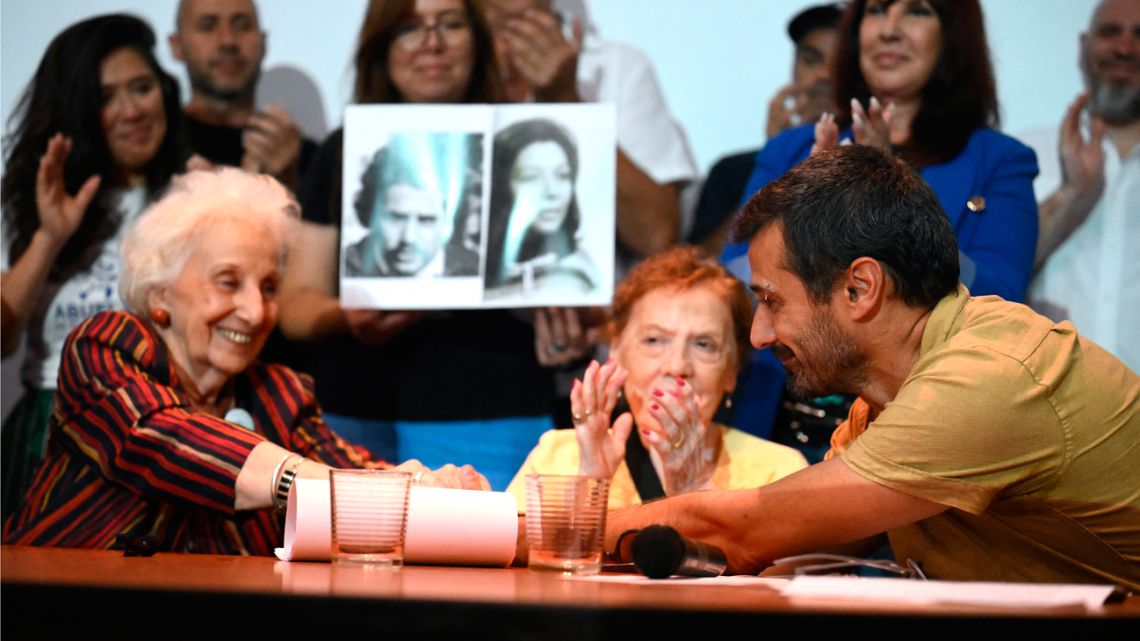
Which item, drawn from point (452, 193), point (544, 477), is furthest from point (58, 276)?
point (544, 477)

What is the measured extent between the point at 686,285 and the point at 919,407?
57.4 inches

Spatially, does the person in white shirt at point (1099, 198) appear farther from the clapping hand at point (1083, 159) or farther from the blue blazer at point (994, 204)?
the blue blazer at point (994, 204)

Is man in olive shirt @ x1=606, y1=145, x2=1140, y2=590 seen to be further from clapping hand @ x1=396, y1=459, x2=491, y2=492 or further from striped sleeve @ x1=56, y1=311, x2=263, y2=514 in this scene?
striped sleeve @ x1=56, y1=311, x2=263, y2=514

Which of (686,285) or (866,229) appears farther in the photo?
(686,285)

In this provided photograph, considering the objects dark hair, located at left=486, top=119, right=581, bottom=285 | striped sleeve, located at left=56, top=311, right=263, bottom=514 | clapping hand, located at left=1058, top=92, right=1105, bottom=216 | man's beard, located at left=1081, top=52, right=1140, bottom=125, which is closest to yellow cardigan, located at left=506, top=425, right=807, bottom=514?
striped sleeve, located at left=56, top=311, right=263, bottom=514

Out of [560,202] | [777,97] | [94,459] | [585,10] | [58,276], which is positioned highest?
[585,10]

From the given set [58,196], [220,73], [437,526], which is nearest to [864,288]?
[437,526]

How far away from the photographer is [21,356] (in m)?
4.08

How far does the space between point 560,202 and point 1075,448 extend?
7.05 feet

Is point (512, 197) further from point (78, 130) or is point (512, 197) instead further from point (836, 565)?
point (836, 565)

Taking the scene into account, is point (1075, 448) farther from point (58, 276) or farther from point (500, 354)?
point (58, 276)

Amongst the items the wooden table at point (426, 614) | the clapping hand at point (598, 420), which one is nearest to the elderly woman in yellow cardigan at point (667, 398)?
the clapping hand at point (598, 420)

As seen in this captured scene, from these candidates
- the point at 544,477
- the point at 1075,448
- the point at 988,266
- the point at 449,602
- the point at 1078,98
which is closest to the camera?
the point at 449,602

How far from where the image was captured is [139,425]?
9.44 feet
